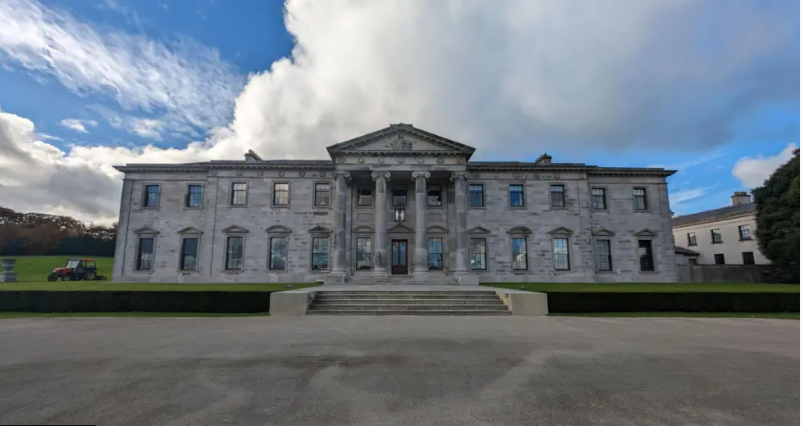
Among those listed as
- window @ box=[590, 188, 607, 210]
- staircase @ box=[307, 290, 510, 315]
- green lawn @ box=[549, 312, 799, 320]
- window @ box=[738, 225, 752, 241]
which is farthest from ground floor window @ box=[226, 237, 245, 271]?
window @ box=[738, 225, 752, 241]

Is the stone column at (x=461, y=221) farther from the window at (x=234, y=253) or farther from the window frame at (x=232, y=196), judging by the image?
the window at (x=234, y=253)

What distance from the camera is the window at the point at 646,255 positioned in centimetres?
2883

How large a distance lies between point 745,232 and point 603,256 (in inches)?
887

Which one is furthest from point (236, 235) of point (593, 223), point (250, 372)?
point (593, 223)

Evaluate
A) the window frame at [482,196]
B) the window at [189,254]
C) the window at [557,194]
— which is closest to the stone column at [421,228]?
the window frame at [482,196]

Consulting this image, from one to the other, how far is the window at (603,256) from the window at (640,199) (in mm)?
4101

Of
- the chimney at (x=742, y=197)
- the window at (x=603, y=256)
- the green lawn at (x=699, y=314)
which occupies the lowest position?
the green lawn at (x=699, y=314)

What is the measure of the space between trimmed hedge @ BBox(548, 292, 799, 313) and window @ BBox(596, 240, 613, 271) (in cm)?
1280

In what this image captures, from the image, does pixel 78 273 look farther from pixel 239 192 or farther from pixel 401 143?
pixel 401 143

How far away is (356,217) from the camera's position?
92.7ft

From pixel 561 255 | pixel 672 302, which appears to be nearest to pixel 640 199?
pixel 561 255

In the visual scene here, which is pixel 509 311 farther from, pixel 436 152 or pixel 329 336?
pixel 436 152

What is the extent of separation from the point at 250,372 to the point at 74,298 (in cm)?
1458

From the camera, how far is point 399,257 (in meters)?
28.0
